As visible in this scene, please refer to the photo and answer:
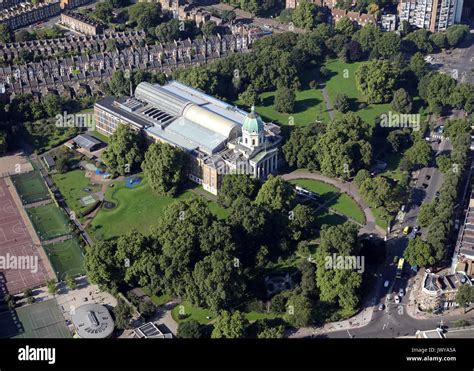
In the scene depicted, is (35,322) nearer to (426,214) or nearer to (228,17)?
(426,214)

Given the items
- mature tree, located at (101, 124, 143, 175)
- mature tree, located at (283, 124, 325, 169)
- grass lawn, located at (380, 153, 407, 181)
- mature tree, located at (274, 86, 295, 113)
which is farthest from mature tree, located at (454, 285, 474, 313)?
mature tree, located at (274, 86, 295, 113)

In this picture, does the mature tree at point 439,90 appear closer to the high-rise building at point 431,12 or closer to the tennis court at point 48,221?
the high-rise building at point 431,12

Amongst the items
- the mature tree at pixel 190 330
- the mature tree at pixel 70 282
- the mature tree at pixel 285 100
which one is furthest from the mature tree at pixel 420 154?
the mature tree at pixel 70 282

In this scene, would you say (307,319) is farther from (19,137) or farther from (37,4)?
(37,4)

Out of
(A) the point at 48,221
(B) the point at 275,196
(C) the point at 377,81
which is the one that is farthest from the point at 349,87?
(A) the point at 48,221

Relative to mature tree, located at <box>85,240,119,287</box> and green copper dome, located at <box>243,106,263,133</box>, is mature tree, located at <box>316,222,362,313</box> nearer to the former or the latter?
green copper dome, located at <box>243,106,263,133</box>
